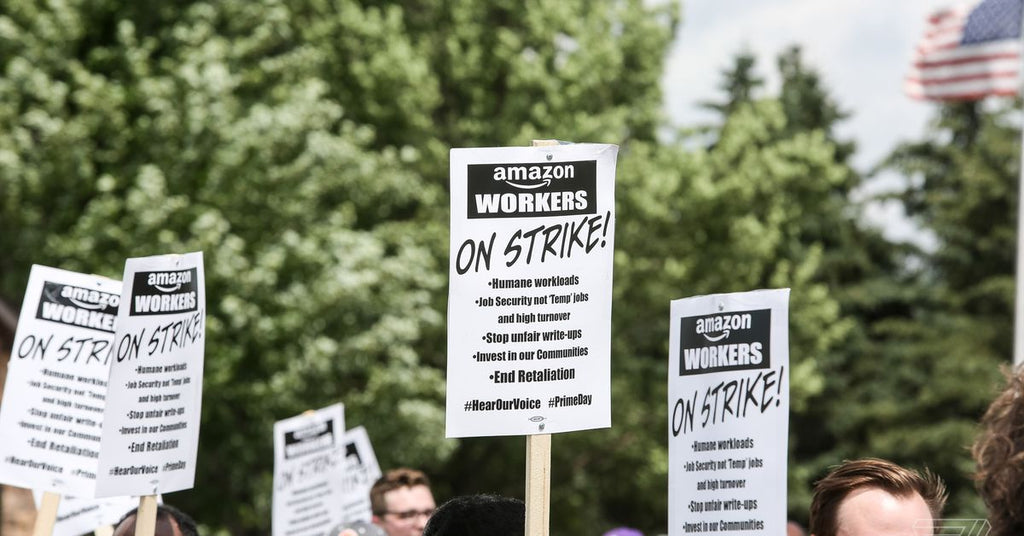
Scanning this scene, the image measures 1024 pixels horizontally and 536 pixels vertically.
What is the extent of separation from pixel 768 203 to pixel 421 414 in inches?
305

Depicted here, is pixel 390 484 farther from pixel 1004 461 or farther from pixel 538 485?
pixel 1004 461

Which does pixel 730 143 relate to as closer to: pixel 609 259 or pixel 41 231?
pixel 41 231

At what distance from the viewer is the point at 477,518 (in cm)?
338

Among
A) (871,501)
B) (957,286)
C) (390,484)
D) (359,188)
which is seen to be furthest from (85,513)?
(957,286)

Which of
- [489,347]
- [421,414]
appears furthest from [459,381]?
[421,414]

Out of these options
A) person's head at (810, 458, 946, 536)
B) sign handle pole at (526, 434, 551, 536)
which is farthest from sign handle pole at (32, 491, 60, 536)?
person's head at (810, 458, 946, 536)

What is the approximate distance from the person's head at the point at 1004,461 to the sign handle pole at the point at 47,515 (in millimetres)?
4105

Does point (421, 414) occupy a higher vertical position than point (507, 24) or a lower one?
lower

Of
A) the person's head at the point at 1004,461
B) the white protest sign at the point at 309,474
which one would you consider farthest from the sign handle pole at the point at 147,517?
the white protest sign at the point at 309,474

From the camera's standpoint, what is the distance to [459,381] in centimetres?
424

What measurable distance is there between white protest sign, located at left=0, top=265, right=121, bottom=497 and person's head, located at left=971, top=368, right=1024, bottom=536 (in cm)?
409

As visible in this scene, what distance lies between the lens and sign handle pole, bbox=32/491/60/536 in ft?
18.9

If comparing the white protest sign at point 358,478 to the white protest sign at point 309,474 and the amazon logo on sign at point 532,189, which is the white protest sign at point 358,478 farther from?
the amazon logo on sign at point 532,189

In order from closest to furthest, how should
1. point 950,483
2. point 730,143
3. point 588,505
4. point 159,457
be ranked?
point 159,457
point 730,143
point 588,505
point 950,483
